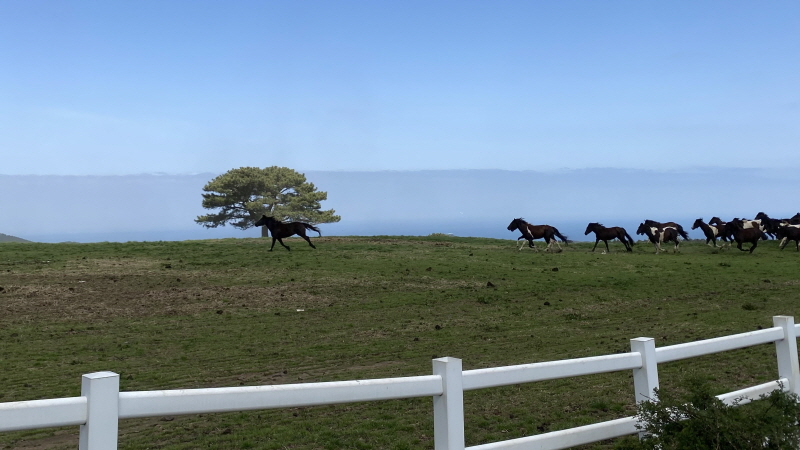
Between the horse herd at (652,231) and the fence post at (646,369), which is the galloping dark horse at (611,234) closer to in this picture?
the horse herd at (652,231)

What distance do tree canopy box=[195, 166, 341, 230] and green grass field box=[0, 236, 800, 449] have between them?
30.0 m

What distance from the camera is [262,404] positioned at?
12.7ft

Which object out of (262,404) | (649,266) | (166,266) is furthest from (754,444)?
(649,266)

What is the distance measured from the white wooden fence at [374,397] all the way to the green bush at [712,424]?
0.43m

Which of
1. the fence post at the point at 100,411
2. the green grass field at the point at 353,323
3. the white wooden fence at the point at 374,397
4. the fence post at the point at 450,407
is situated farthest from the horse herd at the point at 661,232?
the fence post at the point at 100,411

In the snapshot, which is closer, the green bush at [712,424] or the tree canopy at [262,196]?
the green bush at [712,424]

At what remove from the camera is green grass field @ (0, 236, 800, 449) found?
8.30 m

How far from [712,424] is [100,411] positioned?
416 centimetres

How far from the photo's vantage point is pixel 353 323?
16.9 meters

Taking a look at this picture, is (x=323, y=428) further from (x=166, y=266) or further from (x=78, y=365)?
(x=166, y=266)

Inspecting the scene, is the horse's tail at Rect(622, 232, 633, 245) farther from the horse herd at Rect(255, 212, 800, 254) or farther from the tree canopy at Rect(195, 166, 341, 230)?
the tree canopy at Rect(195, 166, 341, 230)

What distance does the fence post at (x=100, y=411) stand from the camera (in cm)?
327

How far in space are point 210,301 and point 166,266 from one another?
746cm

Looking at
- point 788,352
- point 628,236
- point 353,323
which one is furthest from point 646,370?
point 628,236
